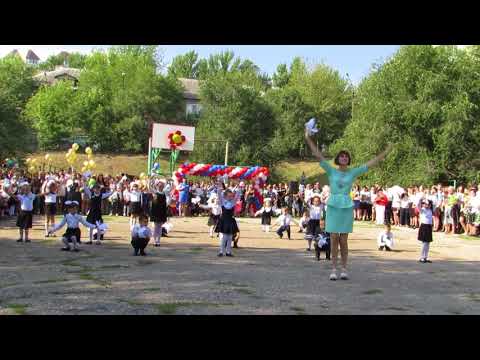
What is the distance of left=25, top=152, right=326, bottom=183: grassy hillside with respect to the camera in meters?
64.4

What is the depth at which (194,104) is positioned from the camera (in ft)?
319

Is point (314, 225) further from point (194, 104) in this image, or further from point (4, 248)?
point (194, 104)

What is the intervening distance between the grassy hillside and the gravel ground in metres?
46.2

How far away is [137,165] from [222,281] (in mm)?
58863

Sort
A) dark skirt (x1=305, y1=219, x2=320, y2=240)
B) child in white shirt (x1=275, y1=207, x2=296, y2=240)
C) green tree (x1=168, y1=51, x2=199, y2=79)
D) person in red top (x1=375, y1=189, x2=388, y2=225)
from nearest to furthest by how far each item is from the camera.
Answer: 1. dark skirt (x1=305, y1=219, x2=320, y2=240)
2. child in white shirt (x1=275, y1=207, x2=296, y2=240)
3. person in red top (x1=375, y1=189, x2=388, y2=225)
4. green tree (x1=168, y1=51, x2=199, y2=79)

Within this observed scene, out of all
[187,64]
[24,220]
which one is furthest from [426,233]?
[187,64]

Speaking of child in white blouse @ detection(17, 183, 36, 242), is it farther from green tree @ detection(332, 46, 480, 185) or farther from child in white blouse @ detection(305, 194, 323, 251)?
green tree @ detection(332, 46, 480, 185)

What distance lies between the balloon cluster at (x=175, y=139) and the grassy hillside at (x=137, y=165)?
25.4m

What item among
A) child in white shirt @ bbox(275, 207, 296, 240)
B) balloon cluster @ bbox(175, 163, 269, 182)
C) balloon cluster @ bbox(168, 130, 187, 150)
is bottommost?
child in white shirt @ bbox(275, 207, 296, 240)

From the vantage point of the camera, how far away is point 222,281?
1049 centimetres

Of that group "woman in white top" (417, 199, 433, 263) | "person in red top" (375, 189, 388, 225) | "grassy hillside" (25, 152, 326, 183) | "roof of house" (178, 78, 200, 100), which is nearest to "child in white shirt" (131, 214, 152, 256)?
"woman in white top" (417, 199, 433, 263)


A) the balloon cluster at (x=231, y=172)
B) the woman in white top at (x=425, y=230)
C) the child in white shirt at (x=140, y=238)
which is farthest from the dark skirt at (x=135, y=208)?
the balloon cluster at (x=231, y=172)
